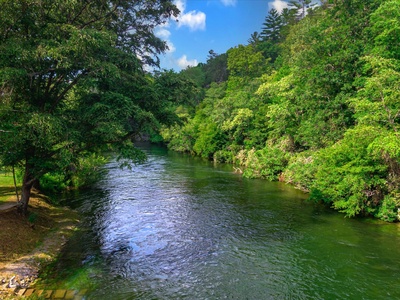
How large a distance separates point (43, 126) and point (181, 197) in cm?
1473

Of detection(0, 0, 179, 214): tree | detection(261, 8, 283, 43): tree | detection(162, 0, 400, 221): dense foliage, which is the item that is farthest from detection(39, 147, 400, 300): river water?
detection(261, 8, 283, 43): tree

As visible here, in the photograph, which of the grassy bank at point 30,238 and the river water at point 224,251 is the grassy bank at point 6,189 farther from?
the river water at point 224,251

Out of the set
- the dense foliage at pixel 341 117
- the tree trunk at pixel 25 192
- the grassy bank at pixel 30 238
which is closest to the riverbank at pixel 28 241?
the grassy bank at pixel 30 238

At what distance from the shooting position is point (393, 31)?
68.1 ft

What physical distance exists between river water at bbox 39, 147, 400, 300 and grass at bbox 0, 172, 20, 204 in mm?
4209

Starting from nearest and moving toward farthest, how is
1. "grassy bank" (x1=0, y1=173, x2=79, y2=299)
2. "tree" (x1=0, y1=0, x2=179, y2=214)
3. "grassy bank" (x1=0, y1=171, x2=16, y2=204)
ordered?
"grassy bank" (x1=0, y1=173, x2=79, y2=299) < "tree" (x1=0, y1=0, x2=179, y2=214) < "grassy bank" (x1=0, y1=171, x2=16, y2=204)

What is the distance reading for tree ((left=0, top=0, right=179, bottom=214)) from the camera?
473 inches

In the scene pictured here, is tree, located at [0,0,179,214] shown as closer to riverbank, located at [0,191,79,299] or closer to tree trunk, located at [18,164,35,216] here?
tree trunk, located at [18,164,35,216]

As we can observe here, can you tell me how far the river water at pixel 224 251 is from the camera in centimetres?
1102

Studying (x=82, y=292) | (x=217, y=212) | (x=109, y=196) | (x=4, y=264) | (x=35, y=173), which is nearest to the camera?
(x=82, y=292)

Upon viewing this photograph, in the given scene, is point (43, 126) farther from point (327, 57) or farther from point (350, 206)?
point (327, 57)

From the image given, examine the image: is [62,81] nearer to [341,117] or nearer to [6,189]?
[6,189]

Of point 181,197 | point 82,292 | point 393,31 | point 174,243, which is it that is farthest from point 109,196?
point 393,31

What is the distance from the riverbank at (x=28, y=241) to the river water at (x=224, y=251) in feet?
2.29
